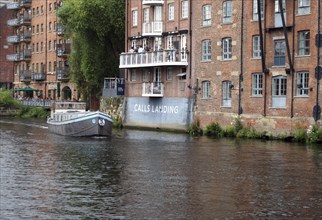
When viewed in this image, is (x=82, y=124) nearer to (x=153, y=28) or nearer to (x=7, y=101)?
(x=153, y=28)

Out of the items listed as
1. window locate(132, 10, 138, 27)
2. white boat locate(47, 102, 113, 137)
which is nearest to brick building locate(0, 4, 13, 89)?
window locate(132, 10, 138, 27)

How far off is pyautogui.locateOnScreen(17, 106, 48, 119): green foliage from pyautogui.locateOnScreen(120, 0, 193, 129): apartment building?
2227 cm

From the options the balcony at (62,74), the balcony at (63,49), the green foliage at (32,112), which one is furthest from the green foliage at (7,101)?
the balcony at (63,49)

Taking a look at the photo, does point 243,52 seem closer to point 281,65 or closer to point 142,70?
point 281,65

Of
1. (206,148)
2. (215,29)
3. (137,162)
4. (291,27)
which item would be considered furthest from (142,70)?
(137,162)

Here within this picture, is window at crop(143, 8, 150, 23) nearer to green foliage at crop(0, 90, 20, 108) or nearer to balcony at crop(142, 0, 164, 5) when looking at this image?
balcony at crop(142, 0, 164, 5)

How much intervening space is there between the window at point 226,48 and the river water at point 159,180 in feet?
36.5

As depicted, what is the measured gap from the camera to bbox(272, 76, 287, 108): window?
171 ft

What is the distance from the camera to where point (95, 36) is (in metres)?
75.7

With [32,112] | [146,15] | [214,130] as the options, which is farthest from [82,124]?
[32,112]

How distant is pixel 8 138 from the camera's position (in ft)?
173

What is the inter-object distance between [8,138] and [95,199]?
28.9m

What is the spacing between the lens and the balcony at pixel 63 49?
324 feet

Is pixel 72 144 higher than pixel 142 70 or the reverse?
the reverse
